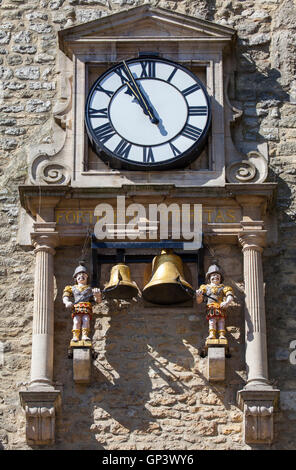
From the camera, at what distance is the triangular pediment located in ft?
64.6

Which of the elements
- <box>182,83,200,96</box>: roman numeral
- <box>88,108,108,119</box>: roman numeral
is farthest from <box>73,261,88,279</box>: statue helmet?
<box>182,83,200,96</box>: roman numeral

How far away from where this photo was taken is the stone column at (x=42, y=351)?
1772 centimetres

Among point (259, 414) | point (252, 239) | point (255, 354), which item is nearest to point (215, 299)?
point (255, 354)

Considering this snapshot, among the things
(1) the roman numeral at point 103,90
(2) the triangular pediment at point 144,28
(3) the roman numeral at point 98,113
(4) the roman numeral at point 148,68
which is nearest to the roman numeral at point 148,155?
(3) the roman numeral at point 98,113

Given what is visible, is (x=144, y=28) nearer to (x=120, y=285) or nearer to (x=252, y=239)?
(x=252, y=239)

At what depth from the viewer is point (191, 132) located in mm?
19234

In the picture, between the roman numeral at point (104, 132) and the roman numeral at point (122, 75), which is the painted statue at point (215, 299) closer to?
the roman numeral at point (104, 132)

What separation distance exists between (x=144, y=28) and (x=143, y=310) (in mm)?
3319

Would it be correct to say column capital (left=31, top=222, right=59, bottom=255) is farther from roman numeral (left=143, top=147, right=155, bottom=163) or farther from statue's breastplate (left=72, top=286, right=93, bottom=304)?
roman numeral (left=143, top=147, right=155, bottom=163)

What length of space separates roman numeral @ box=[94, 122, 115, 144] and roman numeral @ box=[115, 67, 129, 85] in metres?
0.55

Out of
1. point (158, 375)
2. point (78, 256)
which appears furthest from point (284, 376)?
point (78, 256)
